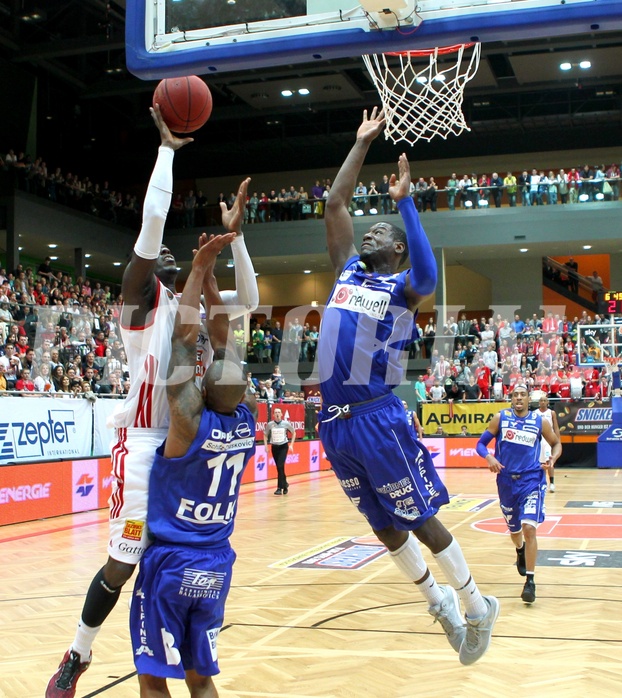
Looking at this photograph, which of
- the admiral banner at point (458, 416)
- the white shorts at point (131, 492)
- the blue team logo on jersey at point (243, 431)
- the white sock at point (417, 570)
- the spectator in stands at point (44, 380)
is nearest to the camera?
the blue team logo on jersey at point (243, 431)

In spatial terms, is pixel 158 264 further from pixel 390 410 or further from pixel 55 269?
pixel 55 269

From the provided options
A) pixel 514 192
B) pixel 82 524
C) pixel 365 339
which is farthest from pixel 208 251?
pixel 514 192

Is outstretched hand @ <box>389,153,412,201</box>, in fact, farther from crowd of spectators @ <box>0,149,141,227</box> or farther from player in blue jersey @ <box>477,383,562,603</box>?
crowd of spectators @ <box>0,149,141,227</box>

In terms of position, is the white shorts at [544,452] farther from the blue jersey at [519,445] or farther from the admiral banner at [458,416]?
the admiral banner at [458,416]

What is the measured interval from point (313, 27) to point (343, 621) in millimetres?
4410

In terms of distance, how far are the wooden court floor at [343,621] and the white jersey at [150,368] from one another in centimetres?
176

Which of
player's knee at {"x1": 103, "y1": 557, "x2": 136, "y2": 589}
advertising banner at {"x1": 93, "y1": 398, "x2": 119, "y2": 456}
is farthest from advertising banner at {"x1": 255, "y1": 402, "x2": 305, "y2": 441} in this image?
player's knee at {"x1": 103, "y1": 557, "x2": 136, "y2": 589}

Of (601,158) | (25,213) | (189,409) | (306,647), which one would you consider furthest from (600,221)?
(189,409)

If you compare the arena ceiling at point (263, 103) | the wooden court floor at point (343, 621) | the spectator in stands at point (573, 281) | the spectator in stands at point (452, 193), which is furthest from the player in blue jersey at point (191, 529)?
the spectator in stands at point (573, 281)

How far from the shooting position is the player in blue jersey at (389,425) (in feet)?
14.6

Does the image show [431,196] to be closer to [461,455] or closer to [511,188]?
[511,188]

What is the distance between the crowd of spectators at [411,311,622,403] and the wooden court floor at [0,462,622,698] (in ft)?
34.1

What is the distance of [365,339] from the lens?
4.64 meters

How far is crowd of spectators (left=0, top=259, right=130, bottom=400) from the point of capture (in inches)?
539
